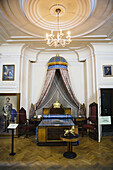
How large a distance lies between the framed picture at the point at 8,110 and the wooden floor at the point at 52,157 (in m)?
0.57

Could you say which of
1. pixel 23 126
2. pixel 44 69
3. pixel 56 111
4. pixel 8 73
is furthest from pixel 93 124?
pixel 8 73

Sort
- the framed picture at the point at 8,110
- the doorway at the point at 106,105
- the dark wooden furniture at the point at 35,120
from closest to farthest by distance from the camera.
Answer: the framed picture at the point at 8,110
the doorway at the point at 106,105
the dark wooden furniture at the point at 35,120

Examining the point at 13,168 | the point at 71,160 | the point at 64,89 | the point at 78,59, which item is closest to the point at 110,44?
the point at 78,59

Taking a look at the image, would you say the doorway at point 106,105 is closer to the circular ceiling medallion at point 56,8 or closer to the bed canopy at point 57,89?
the bed canopy at point 57,89

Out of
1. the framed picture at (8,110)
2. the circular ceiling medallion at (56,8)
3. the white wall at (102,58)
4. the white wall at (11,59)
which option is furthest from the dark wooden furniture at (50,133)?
Answer: the circular ceiling medallion at (56,8)

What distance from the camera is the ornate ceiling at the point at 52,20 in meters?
3.85

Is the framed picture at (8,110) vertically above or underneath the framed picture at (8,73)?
underneath

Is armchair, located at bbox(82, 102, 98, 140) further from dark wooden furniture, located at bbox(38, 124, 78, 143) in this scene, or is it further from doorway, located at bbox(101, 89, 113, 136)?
dark wooden furniture, located at bbox(38, 124, 78, 143)

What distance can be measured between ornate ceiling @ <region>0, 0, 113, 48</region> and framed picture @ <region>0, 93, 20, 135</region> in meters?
2.43

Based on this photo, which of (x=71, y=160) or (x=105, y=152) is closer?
(x=71, y=160)

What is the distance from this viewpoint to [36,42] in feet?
19.6

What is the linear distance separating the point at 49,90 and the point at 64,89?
701 millimetres

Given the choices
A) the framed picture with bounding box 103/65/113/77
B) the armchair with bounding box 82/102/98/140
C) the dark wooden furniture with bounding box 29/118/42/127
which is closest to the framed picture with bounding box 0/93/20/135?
the dark wooden furniture with bounding box 29/118/42/127

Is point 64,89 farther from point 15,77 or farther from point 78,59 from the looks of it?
point 15,77
